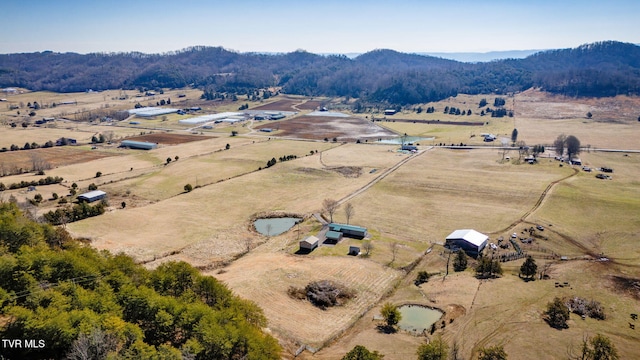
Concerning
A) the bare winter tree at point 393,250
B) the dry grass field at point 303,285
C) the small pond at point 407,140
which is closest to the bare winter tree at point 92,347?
the dry grass field at point 303,285

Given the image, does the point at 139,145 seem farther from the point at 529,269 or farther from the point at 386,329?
the point at 529,269

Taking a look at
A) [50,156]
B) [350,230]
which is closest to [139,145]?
[50,156]

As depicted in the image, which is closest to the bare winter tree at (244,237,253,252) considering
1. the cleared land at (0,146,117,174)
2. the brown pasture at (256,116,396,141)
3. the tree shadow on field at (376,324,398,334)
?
the tree shadow on field at (376,324,398,334)

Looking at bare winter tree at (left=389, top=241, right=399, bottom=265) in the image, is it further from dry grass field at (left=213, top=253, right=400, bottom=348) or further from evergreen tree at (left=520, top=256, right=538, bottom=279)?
evergreen tree at (left=520, top=256, right=538, bottom=279)

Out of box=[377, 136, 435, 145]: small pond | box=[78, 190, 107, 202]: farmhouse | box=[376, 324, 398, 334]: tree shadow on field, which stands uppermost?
box=[377, 136, 435, 145]: small pond

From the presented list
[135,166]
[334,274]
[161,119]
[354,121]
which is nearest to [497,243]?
[334,274]

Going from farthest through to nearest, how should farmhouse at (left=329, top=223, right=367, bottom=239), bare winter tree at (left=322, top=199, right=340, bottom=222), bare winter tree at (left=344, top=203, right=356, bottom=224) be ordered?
bare winter tree at (left=322, top=199, right=340, bottom=222), bare winter tree at (left=344, top=203, right=356, bottom=224), farmhouse at (left=329, top=223, right=367, bottom=239)
